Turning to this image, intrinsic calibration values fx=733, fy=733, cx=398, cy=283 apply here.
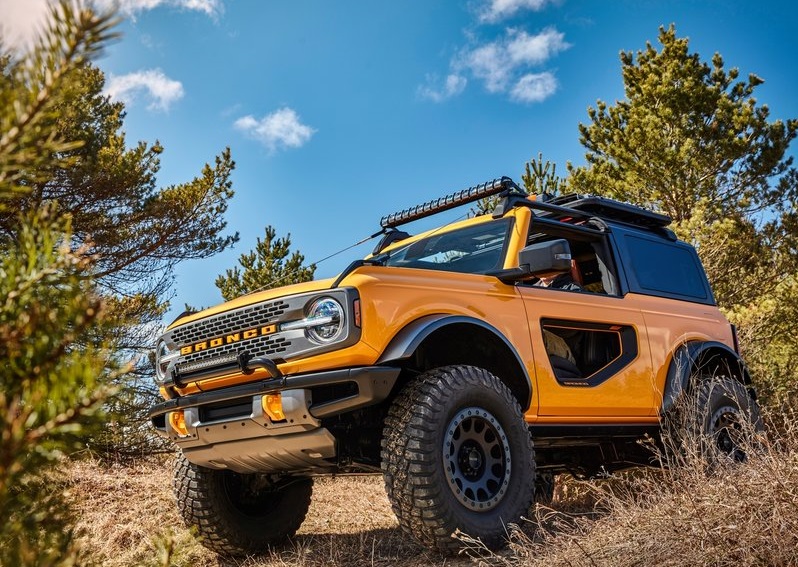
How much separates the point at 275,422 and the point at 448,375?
959 mm

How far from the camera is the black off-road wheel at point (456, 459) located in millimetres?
3734

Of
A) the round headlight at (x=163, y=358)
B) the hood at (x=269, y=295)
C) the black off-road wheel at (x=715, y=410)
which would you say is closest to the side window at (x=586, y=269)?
the black off-road wheel at (x=715, y=410)

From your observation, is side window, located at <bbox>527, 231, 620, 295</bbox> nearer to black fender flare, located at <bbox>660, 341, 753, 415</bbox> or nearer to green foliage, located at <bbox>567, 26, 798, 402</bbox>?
black fender flare, located at <bbox>660, 341, 753, 415</bbox>

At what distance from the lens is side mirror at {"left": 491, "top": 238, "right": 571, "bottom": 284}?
4484 mm

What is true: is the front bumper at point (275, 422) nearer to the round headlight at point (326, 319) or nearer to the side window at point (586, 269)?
the round headlight at point (326, 319)

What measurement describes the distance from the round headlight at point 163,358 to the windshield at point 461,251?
1.75 m

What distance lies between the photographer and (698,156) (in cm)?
1546

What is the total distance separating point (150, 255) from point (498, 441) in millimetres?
10287

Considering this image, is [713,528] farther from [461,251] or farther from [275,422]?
[461,251]

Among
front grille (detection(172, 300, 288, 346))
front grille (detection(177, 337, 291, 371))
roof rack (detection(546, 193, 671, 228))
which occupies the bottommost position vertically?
front grille (detection(177, 337, 291, 371))

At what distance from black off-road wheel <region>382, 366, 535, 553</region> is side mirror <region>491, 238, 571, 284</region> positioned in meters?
0.73

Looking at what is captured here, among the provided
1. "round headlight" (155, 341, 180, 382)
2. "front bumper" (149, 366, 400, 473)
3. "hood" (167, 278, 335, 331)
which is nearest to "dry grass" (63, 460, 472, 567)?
"front bumper" (149, 366, 400, 473)

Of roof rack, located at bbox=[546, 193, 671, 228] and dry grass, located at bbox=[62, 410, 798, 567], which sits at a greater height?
roof rack, located at bbox=[546, 193, 671, 228]

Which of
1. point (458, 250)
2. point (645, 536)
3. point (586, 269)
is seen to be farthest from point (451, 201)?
point (645, 536)
